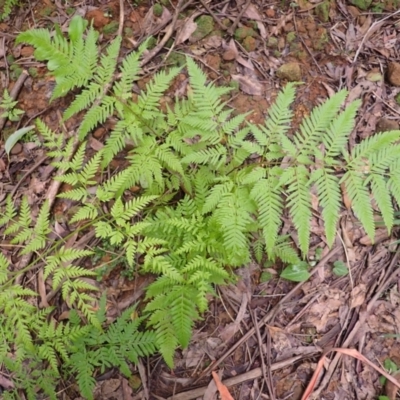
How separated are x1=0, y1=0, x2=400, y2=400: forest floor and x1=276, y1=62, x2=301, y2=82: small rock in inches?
0.6

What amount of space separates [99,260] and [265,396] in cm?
160

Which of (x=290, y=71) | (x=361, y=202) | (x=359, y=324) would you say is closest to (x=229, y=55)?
(x=290, y=71)

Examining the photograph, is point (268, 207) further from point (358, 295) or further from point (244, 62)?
point (244, 62)

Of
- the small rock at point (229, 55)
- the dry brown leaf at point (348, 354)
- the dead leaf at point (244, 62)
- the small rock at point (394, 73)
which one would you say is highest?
the small rock at point (229, 55)

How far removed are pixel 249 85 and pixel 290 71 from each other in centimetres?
35

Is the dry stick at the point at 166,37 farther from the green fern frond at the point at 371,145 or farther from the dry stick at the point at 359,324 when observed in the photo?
the dry stick at the point at 359,324

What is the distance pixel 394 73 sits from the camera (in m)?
3.56

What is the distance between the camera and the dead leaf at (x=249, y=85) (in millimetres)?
3566

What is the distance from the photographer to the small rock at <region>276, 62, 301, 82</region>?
3.54 meters

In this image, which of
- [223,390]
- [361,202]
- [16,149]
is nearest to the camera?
[361,202]

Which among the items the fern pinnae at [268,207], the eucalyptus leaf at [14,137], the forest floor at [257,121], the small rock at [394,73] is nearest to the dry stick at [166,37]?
the forest floor at [257,121]

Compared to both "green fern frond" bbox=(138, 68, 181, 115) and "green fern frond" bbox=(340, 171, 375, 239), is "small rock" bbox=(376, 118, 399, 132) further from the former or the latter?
"green fern frond" bbox=(138, 68, 181, 115)

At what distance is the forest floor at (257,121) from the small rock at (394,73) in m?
0.01

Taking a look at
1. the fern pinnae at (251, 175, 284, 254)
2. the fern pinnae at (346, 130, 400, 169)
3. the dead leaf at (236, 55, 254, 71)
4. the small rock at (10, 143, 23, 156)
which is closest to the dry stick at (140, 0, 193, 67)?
the dead leaf at (236, 55, 254, 71)
